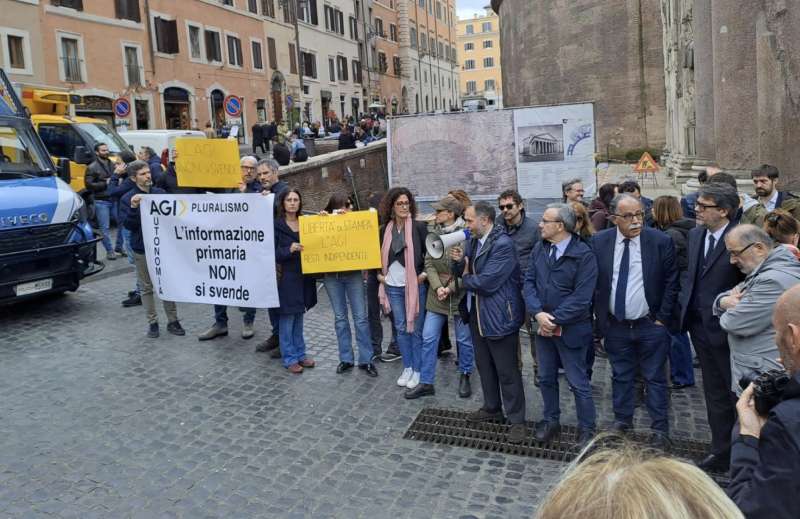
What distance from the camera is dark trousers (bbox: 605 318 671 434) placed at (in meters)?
5.10

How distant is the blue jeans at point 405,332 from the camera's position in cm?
659

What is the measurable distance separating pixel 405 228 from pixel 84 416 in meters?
3.21

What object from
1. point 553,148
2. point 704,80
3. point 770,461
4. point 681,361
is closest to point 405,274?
point 681,361

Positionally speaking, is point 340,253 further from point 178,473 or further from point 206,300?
point 178,473

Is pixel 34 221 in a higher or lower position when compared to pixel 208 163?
lower

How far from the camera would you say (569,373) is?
5.21 metres

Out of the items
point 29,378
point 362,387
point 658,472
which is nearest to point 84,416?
point 29,378

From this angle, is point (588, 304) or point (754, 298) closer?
point (754, 298)

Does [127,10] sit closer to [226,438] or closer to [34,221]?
[34,221]

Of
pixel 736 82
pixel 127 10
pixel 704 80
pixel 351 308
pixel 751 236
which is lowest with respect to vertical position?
pixel 351 308

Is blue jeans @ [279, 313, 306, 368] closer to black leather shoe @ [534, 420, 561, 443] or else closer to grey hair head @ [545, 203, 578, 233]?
black leather shoe @ [534, 420, 561, 443]

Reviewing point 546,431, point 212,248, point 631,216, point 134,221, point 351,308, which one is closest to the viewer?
point 631,216

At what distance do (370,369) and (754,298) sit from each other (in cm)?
382

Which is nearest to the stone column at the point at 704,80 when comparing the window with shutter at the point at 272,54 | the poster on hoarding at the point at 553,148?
the poster on hoarding at the point at 553,148
